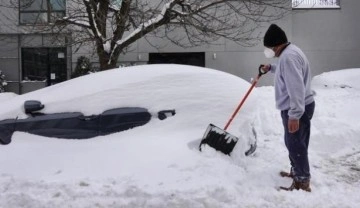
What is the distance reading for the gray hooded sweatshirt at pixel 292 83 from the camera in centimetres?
430

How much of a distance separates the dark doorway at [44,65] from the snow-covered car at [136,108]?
14.7 metres

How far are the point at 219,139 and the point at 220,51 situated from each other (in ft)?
45.9

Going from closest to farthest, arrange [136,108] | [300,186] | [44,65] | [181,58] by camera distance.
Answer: [300,186] → [136,108] → [181,58] → [44,65]

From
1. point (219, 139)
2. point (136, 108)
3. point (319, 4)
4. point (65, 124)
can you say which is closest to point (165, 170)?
point (219, 139)

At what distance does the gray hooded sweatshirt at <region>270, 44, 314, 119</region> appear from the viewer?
169 inches

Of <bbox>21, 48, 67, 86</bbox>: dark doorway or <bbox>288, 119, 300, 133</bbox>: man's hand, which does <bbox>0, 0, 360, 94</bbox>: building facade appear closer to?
<bbox>21, 48, 67, 86</bbox>: dark doorway

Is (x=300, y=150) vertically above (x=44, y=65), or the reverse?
(x=44, y=65)

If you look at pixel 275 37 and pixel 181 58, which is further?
pixel 181 58

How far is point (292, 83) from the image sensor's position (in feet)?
14.2

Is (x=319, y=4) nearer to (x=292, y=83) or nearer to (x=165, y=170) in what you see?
(x=292, y=83)

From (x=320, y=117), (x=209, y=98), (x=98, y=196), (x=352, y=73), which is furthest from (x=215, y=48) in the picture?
(x=98, y=196)

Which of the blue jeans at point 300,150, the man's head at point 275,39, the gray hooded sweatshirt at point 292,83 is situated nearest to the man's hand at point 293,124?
the gray hooded sweatshirt at point 292,83

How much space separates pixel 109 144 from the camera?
15.0 ft

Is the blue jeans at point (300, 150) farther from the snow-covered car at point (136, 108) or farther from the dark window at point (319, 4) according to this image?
the dark window at point (319, 4)
